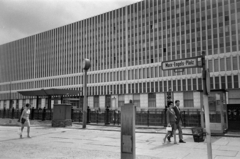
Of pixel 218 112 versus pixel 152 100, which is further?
pixel 152 100

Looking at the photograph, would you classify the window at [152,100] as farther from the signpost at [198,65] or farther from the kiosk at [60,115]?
the signpost at [198,65]

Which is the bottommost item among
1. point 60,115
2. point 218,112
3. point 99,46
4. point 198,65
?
point 60,115

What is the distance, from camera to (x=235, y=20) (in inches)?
1868

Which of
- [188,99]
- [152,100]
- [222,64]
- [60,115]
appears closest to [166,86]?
[152,100]

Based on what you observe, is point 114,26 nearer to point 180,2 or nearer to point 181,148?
point 180,2

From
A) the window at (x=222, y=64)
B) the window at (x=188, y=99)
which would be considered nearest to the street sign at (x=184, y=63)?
the window at (x=222, y=64)

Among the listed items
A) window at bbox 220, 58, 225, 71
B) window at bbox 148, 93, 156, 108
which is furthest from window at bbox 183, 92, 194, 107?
window at bbox 220, 58, 225, 71

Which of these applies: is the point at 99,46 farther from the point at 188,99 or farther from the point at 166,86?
the point at 188,99

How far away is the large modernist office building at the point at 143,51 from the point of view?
49.3 meters

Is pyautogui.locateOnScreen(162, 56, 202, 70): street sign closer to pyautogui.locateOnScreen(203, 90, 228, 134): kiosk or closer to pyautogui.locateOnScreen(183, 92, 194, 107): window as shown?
pyautogui.locateOnScreen(203, 90, 228, 134): kiosk

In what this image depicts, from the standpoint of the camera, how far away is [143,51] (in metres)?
60.5

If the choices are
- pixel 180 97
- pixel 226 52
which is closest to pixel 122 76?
pixel 180 97

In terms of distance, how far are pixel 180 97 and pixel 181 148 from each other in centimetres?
4545

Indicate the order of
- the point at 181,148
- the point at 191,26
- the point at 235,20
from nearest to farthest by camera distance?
the point at 181,148, the point at 235,20, the point at 191,26
